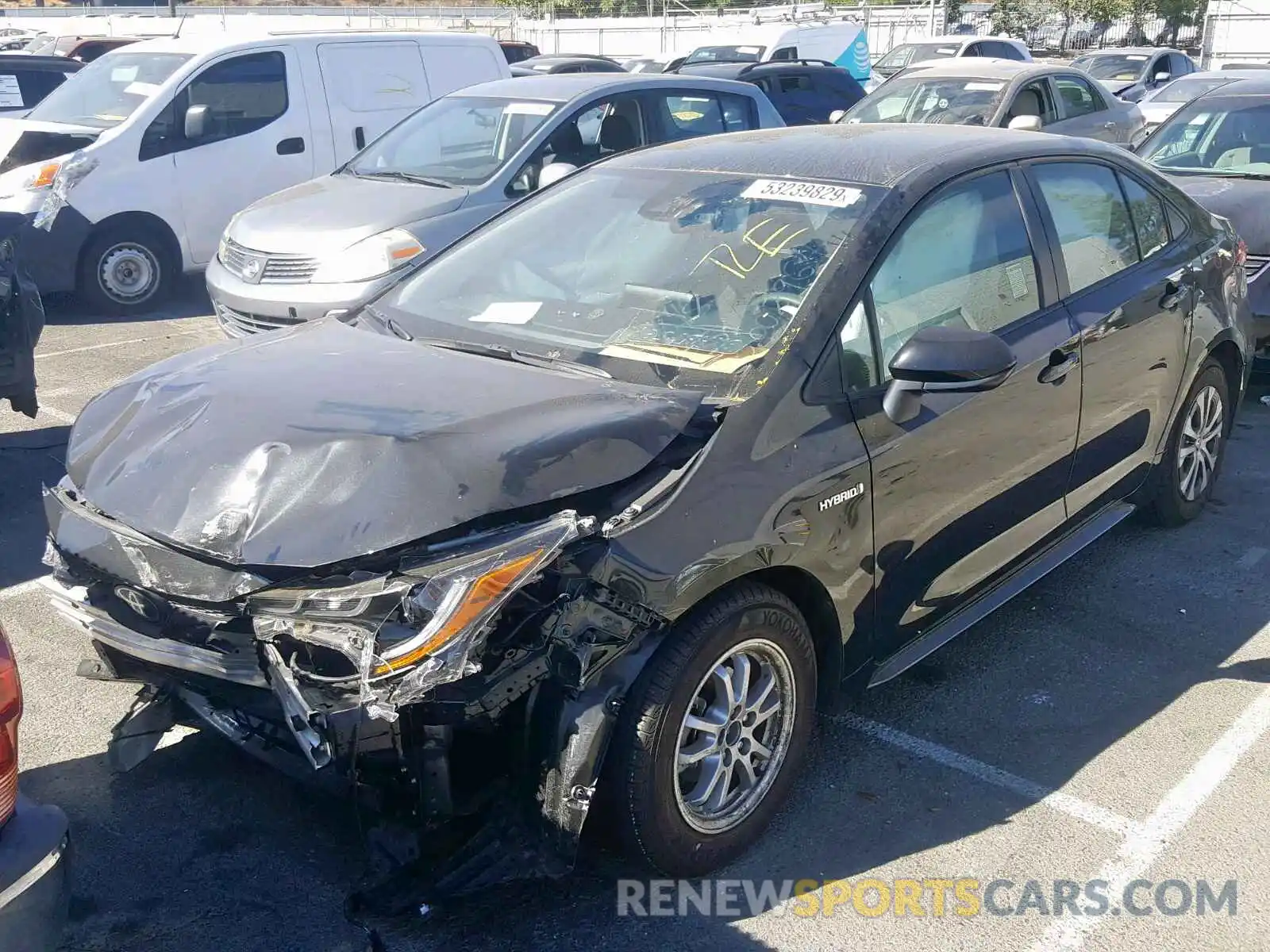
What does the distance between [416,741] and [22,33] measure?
3026cm

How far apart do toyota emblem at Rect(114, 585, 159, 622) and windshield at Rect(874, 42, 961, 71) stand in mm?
17934

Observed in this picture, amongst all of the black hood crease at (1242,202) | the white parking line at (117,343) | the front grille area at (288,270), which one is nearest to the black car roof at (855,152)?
the black hood crease at (1242,202)

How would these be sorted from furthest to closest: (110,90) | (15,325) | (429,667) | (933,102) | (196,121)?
(933,102) < (110,90) < (196,121) < (15,325) < (429,667)

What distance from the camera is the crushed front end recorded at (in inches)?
103

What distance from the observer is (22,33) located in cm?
2772

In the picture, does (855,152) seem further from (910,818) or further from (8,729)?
(8,729)

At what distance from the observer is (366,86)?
34.1ft

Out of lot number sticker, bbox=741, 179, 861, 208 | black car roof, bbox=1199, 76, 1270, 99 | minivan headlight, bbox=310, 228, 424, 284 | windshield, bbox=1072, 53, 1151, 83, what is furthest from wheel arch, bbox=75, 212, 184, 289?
windshield, bbox=1072, 53, 1151, 83

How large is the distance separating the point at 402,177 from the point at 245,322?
4.92 feet

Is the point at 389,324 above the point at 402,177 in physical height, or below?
above

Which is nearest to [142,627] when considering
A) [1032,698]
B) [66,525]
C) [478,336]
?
[66,525]

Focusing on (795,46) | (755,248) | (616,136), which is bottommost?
(795,46)

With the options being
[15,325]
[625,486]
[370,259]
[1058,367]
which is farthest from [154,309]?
[625,486]

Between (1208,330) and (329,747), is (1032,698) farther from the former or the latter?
(329,747)
